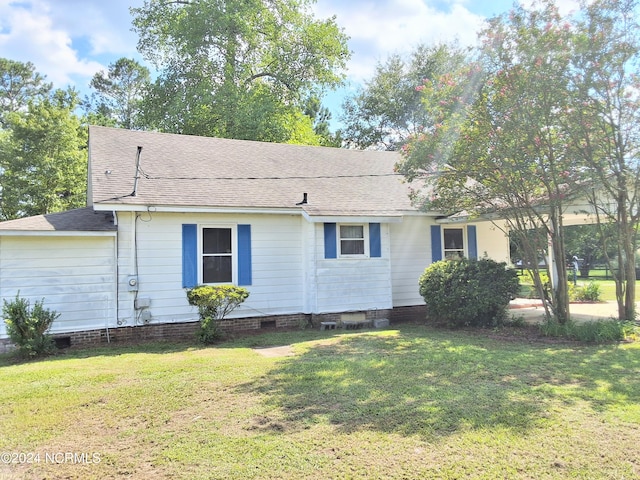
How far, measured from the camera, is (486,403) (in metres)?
4.58

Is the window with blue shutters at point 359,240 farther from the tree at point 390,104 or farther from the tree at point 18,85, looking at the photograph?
the tree at point 18,85

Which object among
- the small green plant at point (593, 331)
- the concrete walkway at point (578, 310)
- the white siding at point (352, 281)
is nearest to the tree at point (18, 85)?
the white siding at point (352, 281)

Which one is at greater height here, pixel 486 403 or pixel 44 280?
pixel 44 280

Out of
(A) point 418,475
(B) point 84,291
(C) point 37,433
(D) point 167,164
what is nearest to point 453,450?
(A) point 418,475

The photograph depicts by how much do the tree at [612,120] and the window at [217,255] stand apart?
7563mm

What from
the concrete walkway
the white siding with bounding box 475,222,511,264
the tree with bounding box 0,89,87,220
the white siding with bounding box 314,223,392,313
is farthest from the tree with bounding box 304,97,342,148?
the white siding with bounding box 314,223,392,313

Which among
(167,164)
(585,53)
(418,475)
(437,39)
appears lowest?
(418,475)

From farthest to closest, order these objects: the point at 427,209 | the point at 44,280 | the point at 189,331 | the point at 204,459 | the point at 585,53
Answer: the point at 427,209 < the point at 189,331 < the point at 44,280 < the point at 585,53 < the point at 204,459

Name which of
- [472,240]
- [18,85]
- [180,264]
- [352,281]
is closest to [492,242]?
[472,240]

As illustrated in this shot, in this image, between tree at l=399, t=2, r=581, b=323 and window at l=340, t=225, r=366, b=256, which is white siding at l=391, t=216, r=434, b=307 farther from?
tree at l=399, t=2, r=581, b=323

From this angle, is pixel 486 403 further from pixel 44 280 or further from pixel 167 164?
pixel 167 164

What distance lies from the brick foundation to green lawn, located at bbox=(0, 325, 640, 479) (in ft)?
5.52

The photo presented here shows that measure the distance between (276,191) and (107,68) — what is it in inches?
1384

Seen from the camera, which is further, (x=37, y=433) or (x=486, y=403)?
(x=486, y=403)
